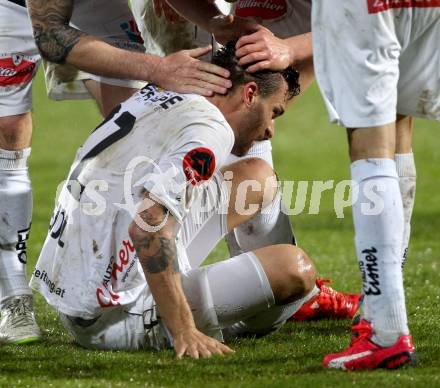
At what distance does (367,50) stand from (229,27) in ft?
4.38


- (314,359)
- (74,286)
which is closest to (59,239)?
(74,286)

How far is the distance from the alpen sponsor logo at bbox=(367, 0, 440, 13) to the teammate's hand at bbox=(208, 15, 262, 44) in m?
1.08

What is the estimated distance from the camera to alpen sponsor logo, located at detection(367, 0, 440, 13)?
394 centimetres

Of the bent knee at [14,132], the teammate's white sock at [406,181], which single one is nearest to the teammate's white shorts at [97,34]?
the bent knee at [14,132]

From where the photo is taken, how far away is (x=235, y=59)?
15.1 feet

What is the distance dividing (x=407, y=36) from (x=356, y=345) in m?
1.15

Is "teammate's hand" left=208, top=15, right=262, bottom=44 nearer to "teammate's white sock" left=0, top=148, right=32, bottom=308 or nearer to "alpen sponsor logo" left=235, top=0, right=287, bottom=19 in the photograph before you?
"alpen sponsor logo" left=235, top=0, right=287, bottom=19

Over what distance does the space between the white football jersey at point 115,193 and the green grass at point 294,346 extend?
0.28 meters

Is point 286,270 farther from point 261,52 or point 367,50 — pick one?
point 367,50

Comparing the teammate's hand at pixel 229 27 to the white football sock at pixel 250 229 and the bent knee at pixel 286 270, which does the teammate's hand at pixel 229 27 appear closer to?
the white football sock at pixel 250 229

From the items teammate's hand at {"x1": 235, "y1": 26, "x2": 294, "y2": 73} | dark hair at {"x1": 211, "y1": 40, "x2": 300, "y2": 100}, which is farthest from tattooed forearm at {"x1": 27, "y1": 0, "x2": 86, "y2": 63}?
teammate's hand at {"x1": 235, "y1": 26, "x2": 294, "y2": 73}

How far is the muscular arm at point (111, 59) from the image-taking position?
4.55 meters

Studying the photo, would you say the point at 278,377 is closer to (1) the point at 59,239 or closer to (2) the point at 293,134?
(1) the point at 59,239

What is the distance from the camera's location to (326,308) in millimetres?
5402
